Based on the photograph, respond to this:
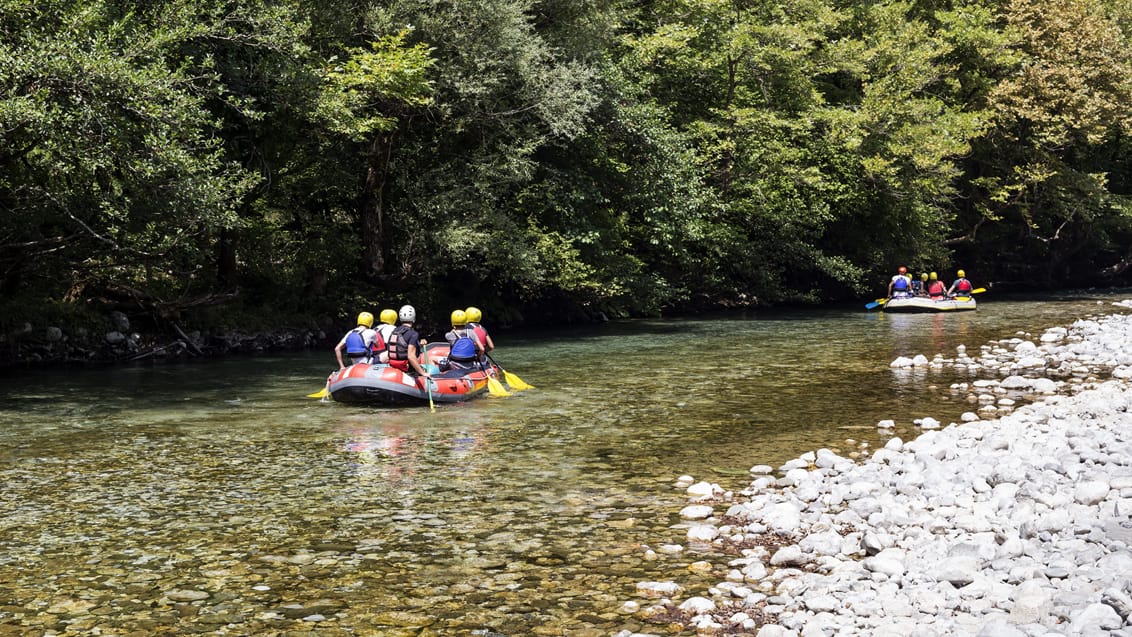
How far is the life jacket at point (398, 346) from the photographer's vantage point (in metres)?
14.7

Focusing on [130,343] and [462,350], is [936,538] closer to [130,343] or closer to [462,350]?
[462,350]

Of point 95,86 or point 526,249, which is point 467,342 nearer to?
point 95,86

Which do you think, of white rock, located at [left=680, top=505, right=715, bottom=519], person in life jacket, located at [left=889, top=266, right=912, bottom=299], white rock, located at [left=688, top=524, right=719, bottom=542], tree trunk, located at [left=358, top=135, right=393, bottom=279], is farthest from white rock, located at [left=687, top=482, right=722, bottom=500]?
person in life jacket, located at [left=889, top=266, right=912, bottom=299]

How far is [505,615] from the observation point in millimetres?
5906

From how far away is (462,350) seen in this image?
15.4 metres

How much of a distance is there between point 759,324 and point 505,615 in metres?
23.9

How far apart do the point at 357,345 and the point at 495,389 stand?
87.5 inches

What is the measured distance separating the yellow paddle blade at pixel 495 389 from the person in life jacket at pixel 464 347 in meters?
0.32

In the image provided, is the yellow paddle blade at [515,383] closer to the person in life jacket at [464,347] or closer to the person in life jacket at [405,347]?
the person in life jacket at [464,347]

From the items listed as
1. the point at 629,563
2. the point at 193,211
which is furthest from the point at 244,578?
the point at 193,211

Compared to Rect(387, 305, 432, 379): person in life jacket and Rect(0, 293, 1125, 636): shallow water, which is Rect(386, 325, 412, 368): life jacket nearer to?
Rect(387, 305, 432, 379): person in life jacket

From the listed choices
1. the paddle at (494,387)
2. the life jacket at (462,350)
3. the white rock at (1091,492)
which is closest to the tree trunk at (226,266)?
the life jacket at (462,350)

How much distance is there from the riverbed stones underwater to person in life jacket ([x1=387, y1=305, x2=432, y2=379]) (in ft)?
21.4

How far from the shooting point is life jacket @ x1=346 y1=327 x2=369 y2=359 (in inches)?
588
